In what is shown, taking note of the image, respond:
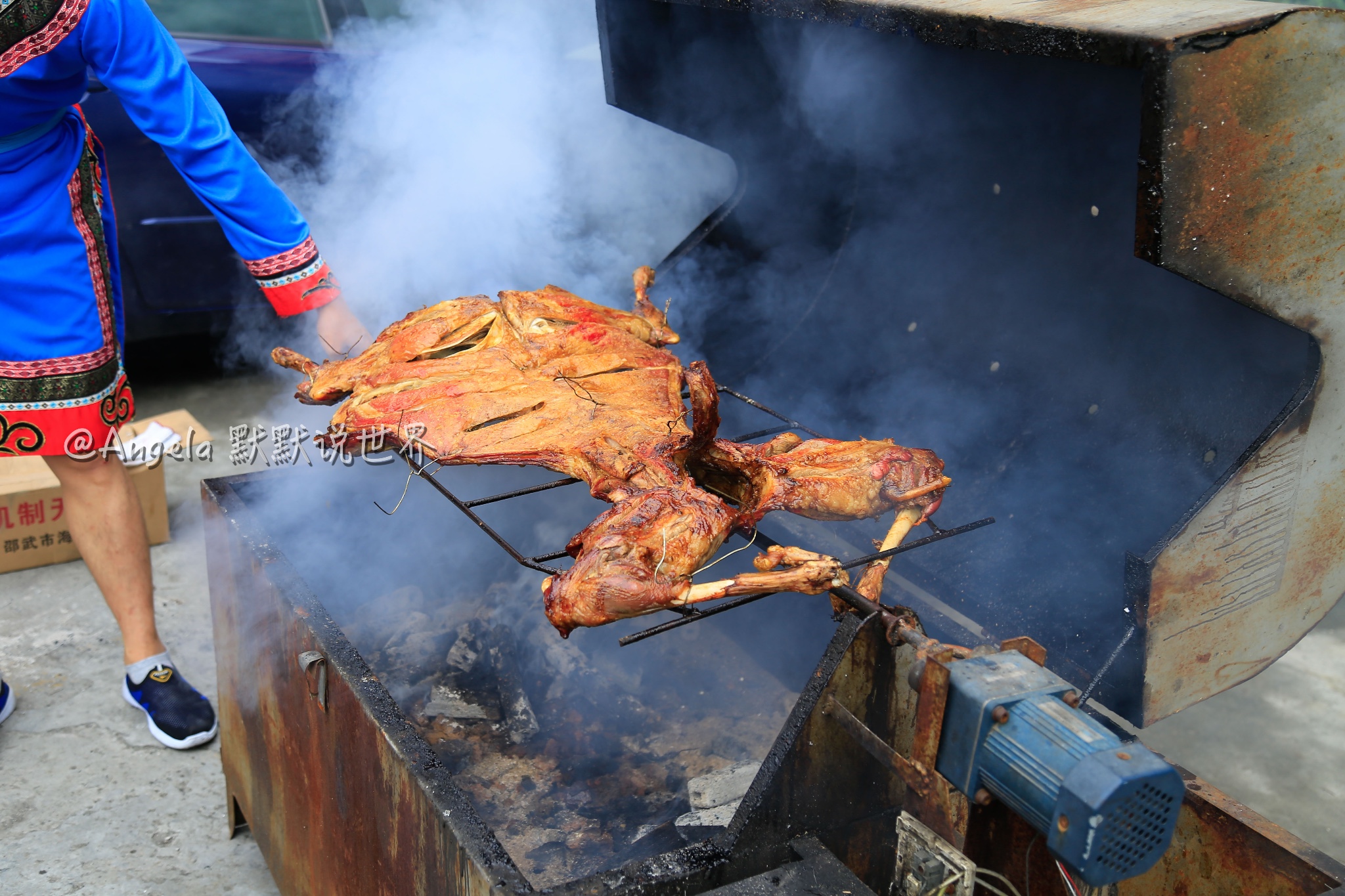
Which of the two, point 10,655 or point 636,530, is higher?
point 636,530

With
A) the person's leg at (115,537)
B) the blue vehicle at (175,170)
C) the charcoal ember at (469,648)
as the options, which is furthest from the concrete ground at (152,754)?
the blue vehicle at (175,170)

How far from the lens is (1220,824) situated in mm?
1494

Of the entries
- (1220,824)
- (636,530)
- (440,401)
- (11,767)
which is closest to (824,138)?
(440,401)

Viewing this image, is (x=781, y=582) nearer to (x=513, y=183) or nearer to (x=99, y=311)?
(x=99, y=311)

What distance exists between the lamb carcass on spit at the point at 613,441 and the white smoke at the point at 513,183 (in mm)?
734

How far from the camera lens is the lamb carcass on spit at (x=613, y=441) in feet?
5.36

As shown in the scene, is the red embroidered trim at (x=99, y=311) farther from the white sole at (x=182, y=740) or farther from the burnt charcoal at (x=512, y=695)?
the burnt charcoal at (x=512, y=695)

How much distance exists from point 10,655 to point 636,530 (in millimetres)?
2899

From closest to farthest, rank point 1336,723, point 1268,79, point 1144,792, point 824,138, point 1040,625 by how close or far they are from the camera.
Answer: point 1144,792 < point 1268,79 < point 1040,625 < point 824,138 < point 1336,723

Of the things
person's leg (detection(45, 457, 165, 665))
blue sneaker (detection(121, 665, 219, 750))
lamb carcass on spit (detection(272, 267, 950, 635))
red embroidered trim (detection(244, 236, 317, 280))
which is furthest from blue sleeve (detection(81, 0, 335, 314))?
blue sneaker (detection(121, 665, 219, 750))

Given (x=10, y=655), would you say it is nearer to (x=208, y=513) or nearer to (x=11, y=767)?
(x=11, y=767)

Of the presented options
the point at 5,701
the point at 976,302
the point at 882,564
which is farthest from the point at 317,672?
the point at 5,701

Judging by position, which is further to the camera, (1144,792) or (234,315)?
(234,315)

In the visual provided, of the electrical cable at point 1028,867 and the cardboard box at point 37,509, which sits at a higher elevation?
the electrical cable at point 1028,867
